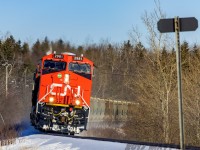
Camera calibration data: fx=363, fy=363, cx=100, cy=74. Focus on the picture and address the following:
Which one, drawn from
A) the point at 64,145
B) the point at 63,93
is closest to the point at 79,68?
the point at 63,93

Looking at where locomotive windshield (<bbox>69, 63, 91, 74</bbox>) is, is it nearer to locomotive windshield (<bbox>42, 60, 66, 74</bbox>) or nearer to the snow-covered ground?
locomotive windshield (<bbox>42, 60, 66, 74</bbox>)

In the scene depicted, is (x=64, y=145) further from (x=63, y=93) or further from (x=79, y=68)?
(x=79, y=68)

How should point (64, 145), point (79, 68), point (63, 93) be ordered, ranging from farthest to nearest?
point (79, 68)
point (63, 93)
point (64, 145)

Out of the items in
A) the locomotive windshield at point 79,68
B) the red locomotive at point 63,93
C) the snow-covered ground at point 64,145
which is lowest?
the snow-covered ground at point 64,145

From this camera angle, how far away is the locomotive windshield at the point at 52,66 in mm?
17648

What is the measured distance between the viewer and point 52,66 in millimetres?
17766

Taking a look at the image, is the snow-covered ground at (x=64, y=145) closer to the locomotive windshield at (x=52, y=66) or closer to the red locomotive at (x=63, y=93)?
the red locomotive at (x=63, y=93)

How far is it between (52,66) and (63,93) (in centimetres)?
A: 143

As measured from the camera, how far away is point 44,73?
694 inches

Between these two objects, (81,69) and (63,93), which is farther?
(81,69)

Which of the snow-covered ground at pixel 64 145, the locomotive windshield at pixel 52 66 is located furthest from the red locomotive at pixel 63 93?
the snow-covered ground at pixel 64 145

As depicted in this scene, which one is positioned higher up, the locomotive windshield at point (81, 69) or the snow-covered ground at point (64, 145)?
the locomotive windshield at point (81, 69)

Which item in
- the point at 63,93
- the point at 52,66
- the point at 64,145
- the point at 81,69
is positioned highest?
the point at 52,66

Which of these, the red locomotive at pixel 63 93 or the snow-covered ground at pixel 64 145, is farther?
the red locomotive at pixel 63 93
